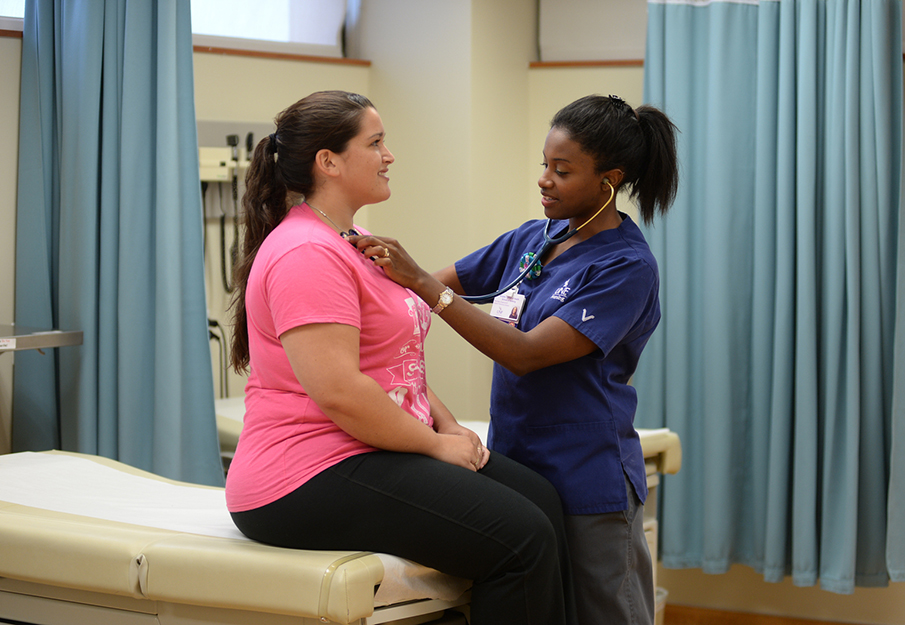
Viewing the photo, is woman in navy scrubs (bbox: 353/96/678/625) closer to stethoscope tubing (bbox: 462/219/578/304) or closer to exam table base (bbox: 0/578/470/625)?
stethoscope tubing (bbox: 462/219/578/304)

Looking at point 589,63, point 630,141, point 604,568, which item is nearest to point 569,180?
point 630,141

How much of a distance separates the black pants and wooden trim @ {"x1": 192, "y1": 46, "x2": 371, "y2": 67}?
6.73 feet

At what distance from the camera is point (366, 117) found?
1.55 metres

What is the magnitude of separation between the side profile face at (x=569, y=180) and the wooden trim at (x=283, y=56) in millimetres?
1668

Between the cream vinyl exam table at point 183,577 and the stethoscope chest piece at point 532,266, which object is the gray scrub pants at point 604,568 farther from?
the stethoscope chest piece at point 532,266

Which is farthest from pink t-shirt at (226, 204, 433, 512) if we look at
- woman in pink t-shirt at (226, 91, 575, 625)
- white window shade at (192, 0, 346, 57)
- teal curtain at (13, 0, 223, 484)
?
white window shade at (192, 0, 346, 57)

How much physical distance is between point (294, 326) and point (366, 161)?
1.28ft

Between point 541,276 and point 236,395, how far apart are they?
174 cm

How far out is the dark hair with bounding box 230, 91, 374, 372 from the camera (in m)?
1.51

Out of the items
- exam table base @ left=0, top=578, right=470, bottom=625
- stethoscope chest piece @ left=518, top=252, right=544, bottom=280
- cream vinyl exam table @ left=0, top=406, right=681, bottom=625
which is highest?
stethoscope chest piece @ left=518, top=252, right=544, bottom=280

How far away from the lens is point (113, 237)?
7.66 feet

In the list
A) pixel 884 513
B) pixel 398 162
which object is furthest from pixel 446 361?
pixel 884 513

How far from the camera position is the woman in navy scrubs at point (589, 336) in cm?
153

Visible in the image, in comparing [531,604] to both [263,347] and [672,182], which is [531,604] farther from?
[672,182]
